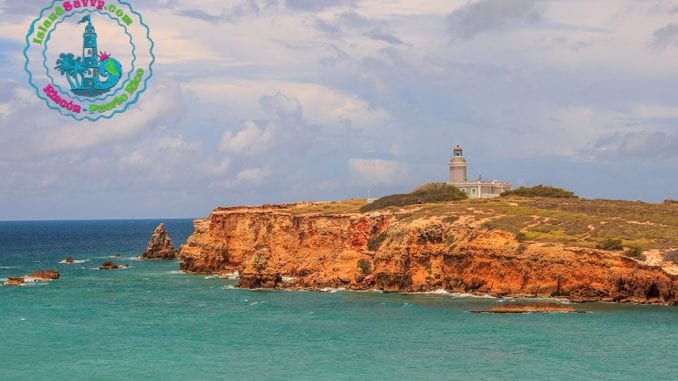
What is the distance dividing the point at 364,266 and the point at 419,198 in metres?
21.5

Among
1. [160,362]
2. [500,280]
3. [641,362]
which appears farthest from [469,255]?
[160,362]

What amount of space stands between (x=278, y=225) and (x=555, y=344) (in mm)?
51953

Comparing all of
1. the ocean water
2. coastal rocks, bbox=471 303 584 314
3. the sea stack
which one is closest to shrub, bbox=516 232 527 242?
the ocean water

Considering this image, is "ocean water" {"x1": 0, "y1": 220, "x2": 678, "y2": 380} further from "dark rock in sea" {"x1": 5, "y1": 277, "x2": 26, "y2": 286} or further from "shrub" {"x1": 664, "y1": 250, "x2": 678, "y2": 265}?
"dark rock in sea" {"x1": 5, "y1": 277, "x2": 26, "y2": 286}

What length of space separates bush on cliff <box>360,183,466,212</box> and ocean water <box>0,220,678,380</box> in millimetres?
24393

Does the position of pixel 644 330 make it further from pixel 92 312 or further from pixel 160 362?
pixel 92 312

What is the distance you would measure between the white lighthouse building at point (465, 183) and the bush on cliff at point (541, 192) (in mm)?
7563

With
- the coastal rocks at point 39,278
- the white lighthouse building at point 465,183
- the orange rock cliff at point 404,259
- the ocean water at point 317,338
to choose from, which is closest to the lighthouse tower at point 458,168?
the white lighthouse building at point 465,183

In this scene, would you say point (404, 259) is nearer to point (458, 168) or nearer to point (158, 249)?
point (458, 168)

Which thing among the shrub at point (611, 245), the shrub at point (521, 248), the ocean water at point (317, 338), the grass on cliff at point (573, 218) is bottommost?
the ocean water at point (317, 338)

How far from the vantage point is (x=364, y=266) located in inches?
3263

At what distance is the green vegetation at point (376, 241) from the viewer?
8556cm

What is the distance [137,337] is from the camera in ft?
179

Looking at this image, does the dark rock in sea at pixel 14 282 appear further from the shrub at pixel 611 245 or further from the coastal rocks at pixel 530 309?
the shrub at pixel 611 245
